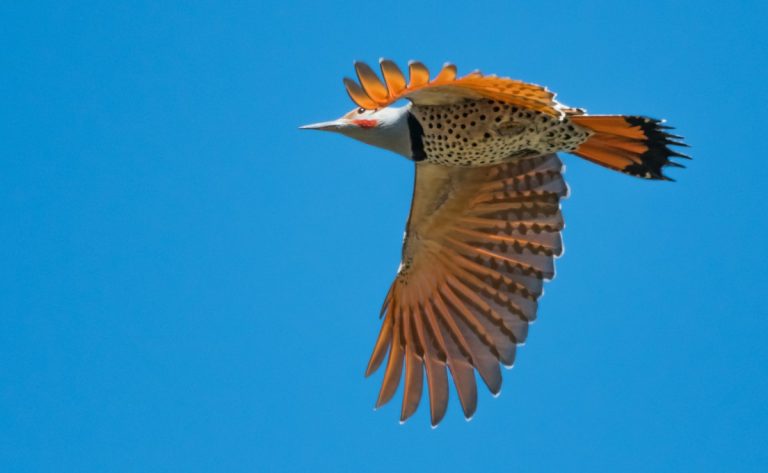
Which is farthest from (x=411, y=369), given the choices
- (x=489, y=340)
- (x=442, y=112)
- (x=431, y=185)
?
(x=442, y=112)

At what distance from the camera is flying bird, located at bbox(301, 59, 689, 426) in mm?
8148

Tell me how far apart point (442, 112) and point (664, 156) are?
53.8 inches

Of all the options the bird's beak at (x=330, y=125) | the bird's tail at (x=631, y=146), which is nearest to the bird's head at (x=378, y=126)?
the bird's beak at (x=330, y=125)

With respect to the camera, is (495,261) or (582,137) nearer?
(582,137)

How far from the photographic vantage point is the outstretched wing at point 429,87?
740 centimetres

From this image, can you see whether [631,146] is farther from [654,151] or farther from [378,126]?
[378,126]

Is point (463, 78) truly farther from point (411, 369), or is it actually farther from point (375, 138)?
point (411, 369)

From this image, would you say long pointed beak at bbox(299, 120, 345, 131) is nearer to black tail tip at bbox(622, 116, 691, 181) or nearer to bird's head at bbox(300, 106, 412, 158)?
bird's head at bbox(300, 106, 412, 158)

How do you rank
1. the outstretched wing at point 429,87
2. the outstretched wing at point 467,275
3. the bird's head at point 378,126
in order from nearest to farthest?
the outstretched wing at point 429,87, the bird's head at point 378,126, the outstretched wing at point 467,275

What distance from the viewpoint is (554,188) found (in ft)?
29.6

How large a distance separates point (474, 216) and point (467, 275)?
40 cm

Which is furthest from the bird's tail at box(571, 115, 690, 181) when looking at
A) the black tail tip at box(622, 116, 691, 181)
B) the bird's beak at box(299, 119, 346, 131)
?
the bird's beak at box(299, 119, 346, 131)

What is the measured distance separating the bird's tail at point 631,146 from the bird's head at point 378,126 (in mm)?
1007

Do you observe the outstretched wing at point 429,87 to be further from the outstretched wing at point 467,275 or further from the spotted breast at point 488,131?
the outstretched wing at point 467,275
